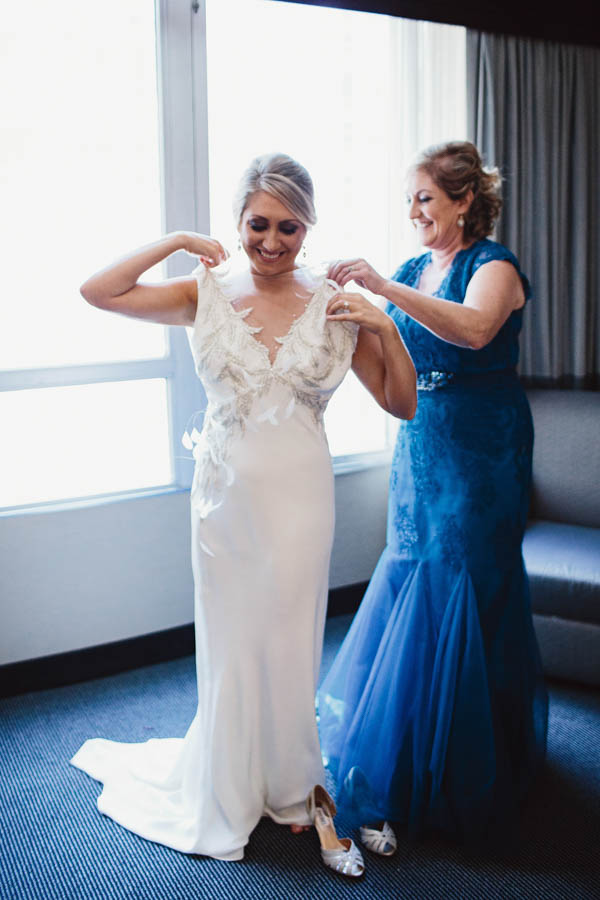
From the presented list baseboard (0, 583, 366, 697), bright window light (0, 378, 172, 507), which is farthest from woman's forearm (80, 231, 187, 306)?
baseboard (0, 583, 366, 697)

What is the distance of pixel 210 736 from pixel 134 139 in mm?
2190

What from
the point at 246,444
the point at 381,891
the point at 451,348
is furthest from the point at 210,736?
the point at 451,348

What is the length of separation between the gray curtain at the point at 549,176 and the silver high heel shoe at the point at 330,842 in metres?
2.41

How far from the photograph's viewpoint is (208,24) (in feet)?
11.0

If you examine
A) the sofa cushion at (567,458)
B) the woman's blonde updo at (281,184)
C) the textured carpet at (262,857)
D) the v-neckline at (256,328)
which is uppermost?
the woman's blonde updo at (281,184)

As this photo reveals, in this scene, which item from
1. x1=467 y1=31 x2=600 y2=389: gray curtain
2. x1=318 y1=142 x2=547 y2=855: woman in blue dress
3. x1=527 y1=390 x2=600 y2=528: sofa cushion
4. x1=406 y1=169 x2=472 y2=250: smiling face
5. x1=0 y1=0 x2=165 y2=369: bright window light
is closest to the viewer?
x1=318 y1=142 x2=547 y2=855: woman in blue dress

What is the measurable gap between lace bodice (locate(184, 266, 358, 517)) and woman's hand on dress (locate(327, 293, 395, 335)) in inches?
2.4

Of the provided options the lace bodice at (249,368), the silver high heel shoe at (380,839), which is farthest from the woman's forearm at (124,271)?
the silver high heel shoe at (380,839)

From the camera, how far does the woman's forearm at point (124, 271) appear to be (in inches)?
82.9

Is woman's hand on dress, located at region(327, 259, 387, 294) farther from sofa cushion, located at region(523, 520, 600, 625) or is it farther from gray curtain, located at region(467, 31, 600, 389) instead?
gray curtain, located at region(467, 31, 600, 389)

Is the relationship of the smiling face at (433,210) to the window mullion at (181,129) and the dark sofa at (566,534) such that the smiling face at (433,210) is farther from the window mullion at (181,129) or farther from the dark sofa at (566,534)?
the dark sofa at (566,534)

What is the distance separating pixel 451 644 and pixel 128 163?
211cm

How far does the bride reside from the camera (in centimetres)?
216

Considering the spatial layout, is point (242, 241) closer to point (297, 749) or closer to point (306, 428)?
point (306, 428)
